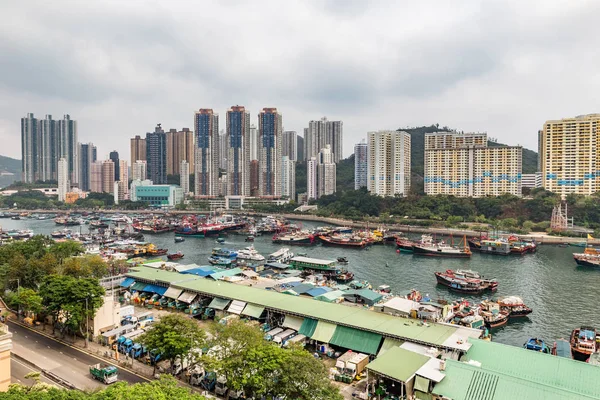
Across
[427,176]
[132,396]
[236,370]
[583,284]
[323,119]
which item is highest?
[323,119]

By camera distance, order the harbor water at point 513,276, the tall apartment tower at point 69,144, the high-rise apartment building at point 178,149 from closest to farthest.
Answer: the harbor water at point 513,276 < the high-rise apartment building at point 178,149 < the tall apartment tower at point 69,144

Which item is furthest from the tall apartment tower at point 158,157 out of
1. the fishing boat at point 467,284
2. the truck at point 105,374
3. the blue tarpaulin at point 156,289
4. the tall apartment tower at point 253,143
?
the truck at point 105,374

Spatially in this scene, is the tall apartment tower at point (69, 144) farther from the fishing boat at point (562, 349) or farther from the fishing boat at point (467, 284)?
the fishing boat at point (562, 349)

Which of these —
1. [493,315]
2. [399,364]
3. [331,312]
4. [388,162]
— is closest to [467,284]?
[493,315]

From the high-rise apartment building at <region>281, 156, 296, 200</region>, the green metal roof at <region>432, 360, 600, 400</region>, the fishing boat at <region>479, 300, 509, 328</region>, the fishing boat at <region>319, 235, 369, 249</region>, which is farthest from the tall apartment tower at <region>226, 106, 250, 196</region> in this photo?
the green metal roof at <region>432, 360, 600, 400</region>

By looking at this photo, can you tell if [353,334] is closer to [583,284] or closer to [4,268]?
[4,268]

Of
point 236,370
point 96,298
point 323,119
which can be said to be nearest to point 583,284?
point 236,370

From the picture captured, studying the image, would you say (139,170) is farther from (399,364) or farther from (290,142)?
(399,364)
